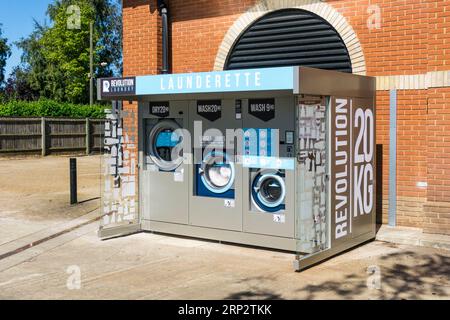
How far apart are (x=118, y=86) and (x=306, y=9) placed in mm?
3409

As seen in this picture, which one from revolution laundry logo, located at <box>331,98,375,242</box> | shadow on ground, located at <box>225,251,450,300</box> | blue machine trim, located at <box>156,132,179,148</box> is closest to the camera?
shadow on ground, located at <box>225,251,450,300</box>

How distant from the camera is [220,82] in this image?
24.6 ft

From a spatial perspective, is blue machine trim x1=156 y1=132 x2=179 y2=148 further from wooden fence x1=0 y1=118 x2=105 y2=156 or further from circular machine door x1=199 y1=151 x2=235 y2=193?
wooden fence x1=0 y1=118 x2=105 y2=156

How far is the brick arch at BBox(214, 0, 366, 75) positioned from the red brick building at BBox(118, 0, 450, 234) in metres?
0.02

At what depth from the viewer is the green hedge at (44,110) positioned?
2505 cm

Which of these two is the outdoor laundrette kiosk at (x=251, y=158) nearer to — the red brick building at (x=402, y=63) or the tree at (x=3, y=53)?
the red brick building at (x=402, y=63)

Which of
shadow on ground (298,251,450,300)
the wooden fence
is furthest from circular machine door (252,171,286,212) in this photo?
the wooden fence

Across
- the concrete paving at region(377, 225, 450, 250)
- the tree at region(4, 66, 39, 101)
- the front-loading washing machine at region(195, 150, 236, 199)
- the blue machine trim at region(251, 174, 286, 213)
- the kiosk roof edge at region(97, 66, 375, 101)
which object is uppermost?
the tree at region(4, 66, 39, 101)

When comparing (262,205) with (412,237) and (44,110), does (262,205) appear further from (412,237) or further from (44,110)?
(44,110)

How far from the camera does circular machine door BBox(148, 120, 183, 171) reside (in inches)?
355

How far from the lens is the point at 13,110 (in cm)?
2509

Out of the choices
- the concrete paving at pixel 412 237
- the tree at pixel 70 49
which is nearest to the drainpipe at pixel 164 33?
the concrete paving at pixel 412 237
